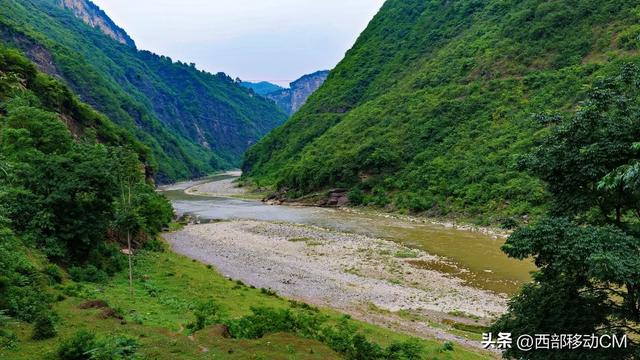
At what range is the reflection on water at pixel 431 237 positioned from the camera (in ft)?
118

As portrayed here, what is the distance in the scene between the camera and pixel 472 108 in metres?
92.5

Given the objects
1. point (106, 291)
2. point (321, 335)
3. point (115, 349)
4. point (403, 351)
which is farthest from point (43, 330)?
point (403, 351)

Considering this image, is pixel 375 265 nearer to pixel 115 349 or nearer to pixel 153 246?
pixel 153 246

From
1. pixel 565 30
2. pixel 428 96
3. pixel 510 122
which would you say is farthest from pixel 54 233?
pixel 565 30

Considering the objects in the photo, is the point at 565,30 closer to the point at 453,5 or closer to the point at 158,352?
the point at 453,5

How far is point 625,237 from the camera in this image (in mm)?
11148

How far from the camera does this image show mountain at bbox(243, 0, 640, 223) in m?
72.0

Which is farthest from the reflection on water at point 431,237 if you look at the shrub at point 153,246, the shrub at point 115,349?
the shrub at point 115,349

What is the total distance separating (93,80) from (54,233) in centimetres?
17104

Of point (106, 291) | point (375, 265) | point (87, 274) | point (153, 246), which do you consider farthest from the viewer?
point (153, 246)

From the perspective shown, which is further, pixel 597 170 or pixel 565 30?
pixel 565 30

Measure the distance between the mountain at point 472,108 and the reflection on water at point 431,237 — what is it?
9507 mm

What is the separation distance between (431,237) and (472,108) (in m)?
48.2

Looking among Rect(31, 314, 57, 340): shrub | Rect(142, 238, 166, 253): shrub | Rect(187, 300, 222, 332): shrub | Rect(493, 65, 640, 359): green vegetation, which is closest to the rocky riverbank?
Rect(142, 238, 166, 253): shrub
